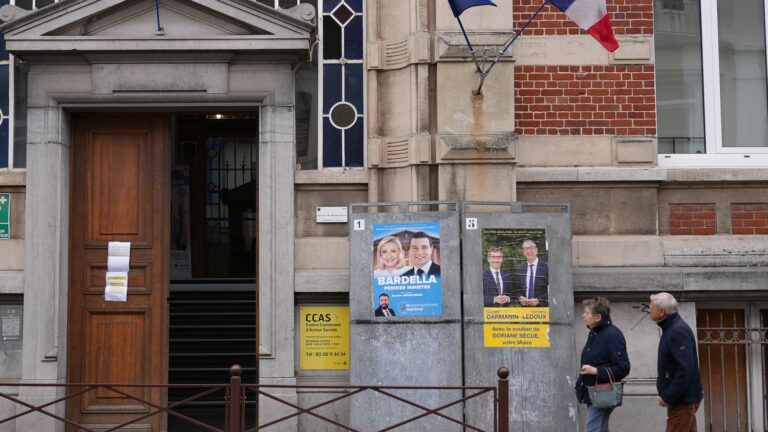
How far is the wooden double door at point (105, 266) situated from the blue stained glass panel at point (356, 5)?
2.40 m

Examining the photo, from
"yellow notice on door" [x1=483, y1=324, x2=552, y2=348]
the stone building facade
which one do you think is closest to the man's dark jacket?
"yellow notice on door" [x1=483, y1=324, x2=552, y2=348]

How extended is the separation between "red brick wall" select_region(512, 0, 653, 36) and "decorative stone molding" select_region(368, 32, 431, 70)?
39.8 inches

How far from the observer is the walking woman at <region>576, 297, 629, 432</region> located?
8352 mm

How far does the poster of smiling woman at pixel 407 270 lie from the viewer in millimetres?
9266

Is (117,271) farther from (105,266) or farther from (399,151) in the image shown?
(399,151)

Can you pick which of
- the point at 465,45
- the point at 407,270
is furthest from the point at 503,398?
the point at 465,45

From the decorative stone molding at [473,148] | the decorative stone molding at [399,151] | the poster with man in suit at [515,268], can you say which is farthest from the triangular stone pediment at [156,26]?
the poster with man in suit at [515,268]

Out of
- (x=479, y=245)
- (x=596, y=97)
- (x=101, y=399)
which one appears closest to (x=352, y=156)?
(x=479, y=245)

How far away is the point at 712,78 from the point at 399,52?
3395 mm

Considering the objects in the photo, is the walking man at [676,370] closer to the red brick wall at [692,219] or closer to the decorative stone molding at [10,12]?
the red brick wall at [692,219]

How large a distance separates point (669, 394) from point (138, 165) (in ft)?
19.0

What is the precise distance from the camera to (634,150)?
10125 mm

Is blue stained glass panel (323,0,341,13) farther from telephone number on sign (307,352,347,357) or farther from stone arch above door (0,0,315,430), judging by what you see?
telephone number on sign (307,352,347,357)

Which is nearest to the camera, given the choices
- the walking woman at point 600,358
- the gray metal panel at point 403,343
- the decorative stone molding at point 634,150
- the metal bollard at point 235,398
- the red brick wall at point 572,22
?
the metal bollard at point 235,398
